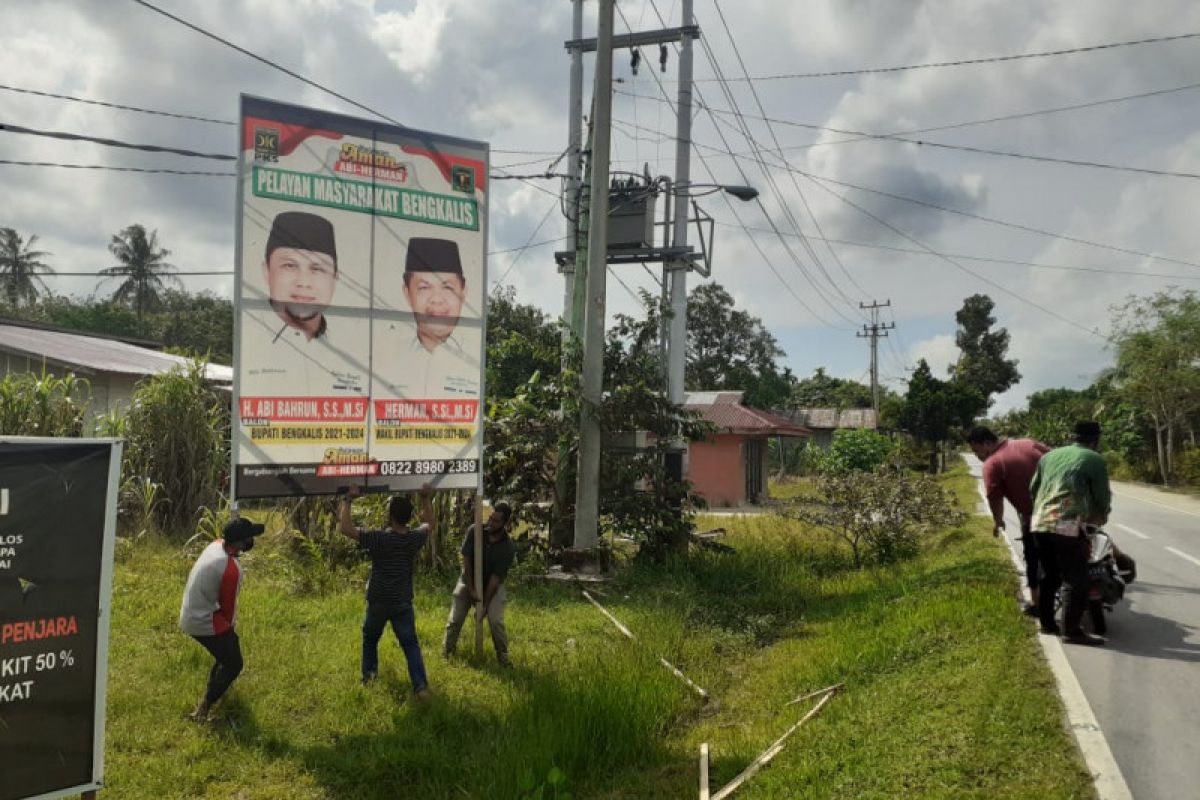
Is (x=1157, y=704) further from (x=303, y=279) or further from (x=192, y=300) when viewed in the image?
(x=192, y=300)

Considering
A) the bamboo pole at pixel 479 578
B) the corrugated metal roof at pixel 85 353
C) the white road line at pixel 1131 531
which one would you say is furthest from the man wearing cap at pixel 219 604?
the white road line at pixel 1131 531

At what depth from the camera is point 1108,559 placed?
7.15 meters

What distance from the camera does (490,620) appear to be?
7617 mm

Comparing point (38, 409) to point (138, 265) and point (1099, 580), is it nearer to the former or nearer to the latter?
point (1099, 580)

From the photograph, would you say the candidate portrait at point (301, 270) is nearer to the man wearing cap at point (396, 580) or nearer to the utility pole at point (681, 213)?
the man wearing cap at point (396, 580)

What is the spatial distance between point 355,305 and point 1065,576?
6.24 meters

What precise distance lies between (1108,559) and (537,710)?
199 inches

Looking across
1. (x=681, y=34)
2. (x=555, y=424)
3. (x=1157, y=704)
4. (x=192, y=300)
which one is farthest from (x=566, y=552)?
(x=192, y=300)

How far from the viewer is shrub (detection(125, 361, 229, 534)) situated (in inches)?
521

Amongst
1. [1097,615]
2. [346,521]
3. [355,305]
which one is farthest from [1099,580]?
[355,305]

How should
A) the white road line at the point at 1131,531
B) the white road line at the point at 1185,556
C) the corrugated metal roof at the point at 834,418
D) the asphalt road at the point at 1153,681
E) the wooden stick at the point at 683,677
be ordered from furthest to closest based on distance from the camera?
the corrugated metal roof at the point at 834,418 < the white road line at the point at 1131,531 < the white road line at the point at 1185,556 < the wooden stick at the point at 683,677 < the asphalt road at the point at 1153,681

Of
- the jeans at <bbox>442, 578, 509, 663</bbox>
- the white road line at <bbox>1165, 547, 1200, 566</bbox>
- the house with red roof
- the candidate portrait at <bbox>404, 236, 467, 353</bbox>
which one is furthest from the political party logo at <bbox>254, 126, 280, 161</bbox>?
the house with red roof

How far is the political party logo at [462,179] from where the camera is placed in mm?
7551

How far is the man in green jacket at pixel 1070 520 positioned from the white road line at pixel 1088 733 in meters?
0.54
